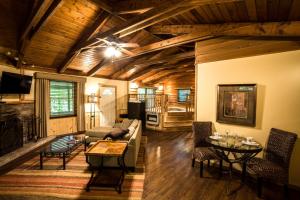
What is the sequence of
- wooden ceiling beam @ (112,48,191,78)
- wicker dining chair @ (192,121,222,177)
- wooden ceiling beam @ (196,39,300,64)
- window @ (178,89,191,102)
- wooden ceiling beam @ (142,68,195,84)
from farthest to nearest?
window @ (178,89,191,102)
wooden ceiling beam @ (142,68,195,84)
wooden ceiling beam @ (112,48,191,78)
wicker dining chair @ (192,121,222,177)
wooden ceiling beam @ (196,39,300,64)

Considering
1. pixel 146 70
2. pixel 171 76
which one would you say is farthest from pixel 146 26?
pixel 171 76

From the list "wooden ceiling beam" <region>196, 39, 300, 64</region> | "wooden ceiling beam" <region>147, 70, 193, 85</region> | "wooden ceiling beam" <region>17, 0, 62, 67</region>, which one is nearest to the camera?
"wooden ceiling beam" <region>196, 39, 300, 64</region>

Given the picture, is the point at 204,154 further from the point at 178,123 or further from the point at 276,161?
the point at 178,123

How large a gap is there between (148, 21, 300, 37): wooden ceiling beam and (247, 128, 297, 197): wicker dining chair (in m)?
1.68

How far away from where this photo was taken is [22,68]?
5.04 metres

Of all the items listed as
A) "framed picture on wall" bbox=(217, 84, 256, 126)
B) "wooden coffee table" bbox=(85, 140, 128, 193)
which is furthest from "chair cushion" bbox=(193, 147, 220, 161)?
"wooden coffee table" bbox=(85, 140, 128, 193)

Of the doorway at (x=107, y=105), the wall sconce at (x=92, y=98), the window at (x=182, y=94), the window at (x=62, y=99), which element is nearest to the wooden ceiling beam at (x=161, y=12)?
the window at (x=62, y=99)

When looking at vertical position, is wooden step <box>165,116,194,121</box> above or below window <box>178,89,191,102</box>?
below

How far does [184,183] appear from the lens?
311 cm

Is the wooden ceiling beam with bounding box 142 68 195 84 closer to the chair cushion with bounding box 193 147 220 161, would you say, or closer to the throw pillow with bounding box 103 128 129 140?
the throw pillow with bounding box 103 128 129 140

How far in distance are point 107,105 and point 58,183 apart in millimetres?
5448

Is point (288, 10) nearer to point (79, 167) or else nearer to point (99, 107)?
point (79, 167)

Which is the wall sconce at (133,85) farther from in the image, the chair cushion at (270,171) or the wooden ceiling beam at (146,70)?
the chair cushion at (270,171)

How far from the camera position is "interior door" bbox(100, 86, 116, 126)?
805 centimetres
